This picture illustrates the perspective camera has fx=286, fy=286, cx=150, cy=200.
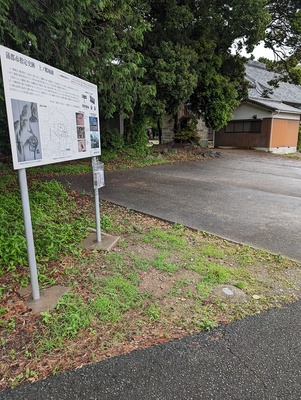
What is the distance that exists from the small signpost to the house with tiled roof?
1738cm

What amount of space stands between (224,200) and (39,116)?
189 inches

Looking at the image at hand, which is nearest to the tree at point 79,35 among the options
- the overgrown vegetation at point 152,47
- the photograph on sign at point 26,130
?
the overgrown vegetation at point 152,47

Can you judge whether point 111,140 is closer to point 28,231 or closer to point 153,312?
point 28,231

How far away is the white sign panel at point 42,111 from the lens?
219 centimetres

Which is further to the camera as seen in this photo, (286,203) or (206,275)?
(286,203)

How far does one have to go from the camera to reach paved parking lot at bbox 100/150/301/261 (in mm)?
4500

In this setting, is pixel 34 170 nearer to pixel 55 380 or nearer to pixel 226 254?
pixel 226 254

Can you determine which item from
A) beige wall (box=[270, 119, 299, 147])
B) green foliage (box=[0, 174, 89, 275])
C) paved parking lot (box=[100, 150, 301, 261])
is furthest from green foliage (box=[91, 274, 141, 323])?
beige wall (box=[270, 119, 299, 147])

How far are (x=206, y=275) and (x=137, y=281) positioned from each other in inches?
30.7

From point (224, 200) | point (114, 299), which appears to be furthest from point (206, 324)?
point (224, 200)

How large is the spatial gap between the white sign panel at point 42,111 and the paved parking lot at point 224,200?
253 centimetres

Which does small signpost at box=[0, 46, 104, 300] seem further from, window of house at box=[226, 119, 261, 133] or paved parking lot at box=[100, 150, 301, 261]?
window of house at box=[226, 119, 261, 133]

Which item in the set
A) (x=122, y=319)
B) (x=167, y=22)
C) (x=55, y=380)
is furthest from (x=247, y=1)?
(x=55, y=380)

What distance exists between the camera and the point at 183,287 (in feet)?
9.68
